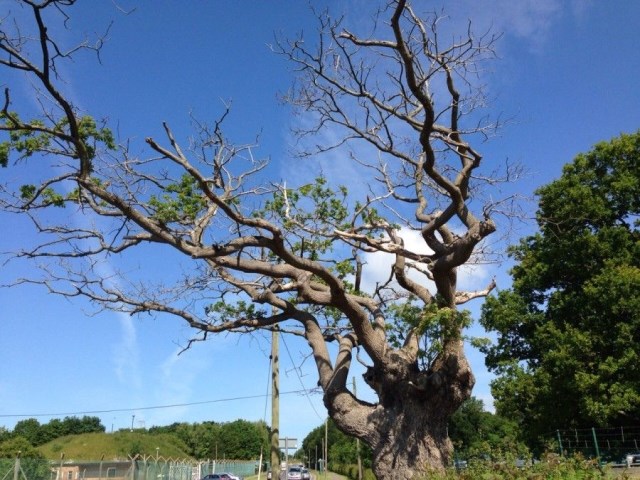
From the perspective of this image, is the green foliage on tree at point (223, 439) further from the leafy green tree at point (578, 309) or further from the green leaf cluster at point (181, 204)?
the green leaf cluster at point (181, 204)

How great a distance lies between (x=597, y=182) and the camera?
24.5 metres

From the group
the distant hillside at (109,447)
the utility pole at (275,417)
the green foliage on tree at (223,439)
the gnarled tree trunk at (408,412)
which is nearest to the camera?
the gnarled tree trunk at (408,412)

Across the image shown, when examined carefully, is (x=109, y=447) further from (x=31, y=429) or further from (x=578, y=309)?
(x=578, y=309)

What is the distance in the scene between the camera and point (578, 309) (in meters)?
23.0

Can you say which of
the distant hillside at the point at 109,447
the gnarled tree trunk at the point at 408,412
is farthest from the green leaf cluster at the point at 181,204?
the distant hillside at the point at 109,447

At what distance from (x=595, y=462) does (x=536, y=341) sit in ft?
63.9

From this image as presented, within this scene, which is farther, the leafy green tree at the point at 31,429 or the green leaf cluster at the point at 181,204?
the leafy green tree at the point at 31,429

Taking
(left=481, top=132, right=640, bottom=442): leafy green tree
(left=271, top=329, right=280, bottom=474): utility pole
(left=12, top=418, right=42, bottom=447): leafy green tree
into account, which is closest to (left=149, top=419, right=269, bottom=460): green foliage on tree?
(left=12, top=418, right=42, bottom=447): leafy green tree

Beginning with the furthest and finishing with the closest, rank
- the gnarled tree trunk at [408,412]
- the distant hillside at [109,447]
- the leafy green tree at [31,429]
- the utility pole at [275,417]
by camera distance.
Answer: the leafy green tree at [31,429], the distant hillside at [109,447], the utility pole at [275,417], the gnarled tree trunk at [408,412]

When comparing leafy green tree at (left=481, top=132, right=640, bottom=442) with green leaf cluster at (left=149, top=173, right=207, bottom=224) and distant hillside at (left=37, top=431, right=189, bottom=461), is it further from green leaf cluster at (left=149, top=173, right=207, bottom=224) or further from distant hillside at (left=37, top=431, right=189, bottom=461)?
distant hillside at (left=37, top=431, right=189, bottom=461)

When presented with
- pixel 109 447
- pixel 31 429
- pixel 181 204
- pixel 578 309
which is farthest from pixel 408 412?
pixel 31 429

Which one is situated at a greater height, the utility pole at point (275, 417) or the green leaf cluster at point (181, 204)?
the green leaf cluster at point (181, 204)

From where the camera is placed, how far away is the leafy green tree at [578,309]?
67.5 ft

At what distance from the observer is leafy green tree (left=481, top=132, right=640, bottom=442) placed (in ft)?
67.5
